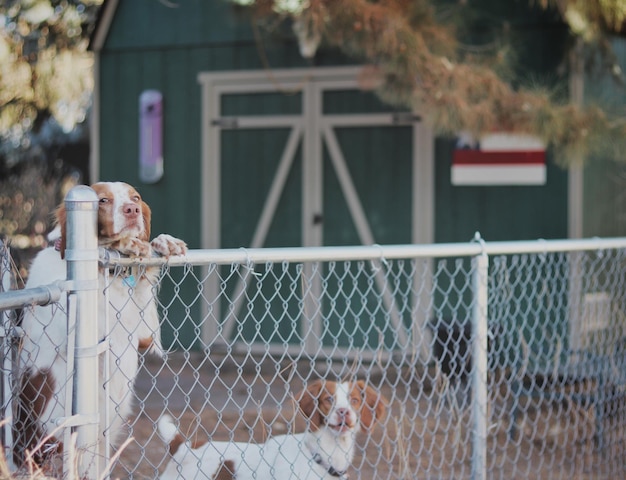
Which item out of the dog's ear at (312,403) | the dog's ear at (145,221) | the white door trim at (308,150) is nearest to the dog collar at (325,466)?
the dog's ear at (312,403)

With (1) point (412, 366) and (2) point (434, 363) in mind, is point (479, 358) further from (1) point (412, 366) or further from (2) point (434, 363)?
(2) point (434, 363)

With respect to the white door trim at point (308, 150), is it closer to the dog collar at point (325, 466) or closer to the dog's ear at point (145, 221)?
the dog collar at point (325, 466)

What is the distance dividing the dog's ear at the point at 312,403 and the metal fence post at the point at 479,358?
0.64 metres

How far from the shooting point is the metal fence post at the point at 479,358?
365cm

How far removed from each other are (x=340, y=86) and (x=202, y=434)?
3.81 meters

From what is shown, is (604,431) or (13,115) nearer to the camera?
(604,431)

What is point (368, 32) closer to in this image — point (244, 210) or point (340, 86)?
point (340, 86)

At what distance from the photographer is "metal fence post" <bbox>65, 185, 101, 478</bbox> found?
252 cm

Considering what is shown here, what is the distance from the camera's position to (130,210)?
9.90 ft

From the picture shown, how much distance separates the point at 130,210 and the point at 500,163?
5.33 m

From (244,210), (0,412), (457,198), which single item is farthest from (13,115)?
(0,412)

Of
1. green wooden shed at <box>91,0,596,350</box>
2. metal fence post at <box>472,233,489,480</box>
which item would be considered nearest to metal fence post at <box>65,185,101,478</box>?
metal fence post at <box>472,233,489,480</box>

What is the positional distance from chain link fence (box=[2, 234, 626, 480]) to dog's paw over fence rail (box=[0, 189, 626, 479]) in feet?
0.05

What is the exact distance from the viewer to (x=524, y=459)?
5.91 meters
